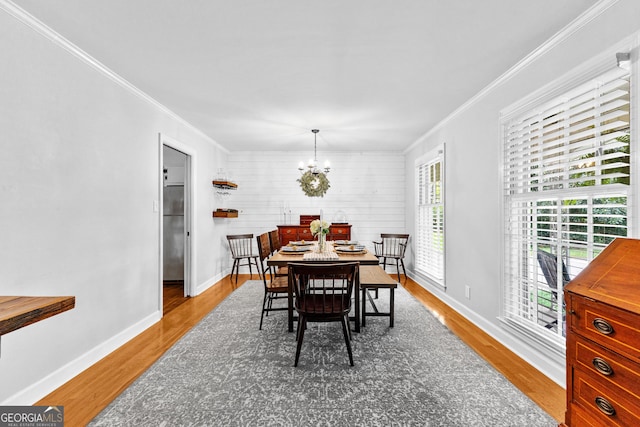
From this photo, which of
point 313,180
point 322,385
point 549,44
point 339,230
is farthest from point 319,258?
point 339,230

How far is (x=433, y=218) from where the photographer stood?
488cm

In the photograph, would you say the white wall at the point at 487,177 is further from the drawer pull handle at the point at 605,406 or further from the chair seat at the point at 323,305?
the chair seat at the point at 323,305

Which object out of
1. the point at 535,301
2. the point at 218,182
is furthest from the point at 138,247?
the point at 535,301

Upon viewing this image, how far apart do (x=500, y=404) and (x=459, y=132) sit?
2969mm

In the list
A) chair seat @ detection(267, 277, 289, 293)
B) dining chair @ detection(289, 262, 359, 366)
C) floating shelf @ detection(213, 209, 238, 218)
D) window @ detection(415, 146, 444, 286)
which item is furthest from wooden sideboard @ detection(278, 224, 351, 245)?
dining chair @ detection(289, 262, 359, 366)

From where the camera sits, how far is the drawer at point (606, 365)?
1175 mm

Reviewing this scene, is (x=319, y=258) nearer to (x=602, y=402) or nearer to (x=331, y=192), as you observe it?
(x=602, y=402)

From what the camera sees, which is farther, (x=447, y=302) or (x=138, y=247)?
(x=447, y=302)

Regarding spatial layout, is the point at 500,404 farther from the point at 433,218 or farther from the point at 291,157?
the point at 291,157

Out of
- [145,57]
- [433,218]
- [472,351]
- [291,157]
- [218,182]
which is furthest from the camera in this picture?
[291,157]

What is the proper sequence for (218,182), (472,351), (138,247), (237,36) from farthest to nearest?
(218,182), (138,247), (472,351), (237,36)

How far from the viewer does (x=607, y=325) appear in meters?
1.25

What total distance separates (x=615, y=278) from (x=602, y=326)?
224 millimetres

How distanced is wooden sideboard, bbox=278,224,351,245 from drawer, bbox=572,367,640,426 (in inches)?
173
